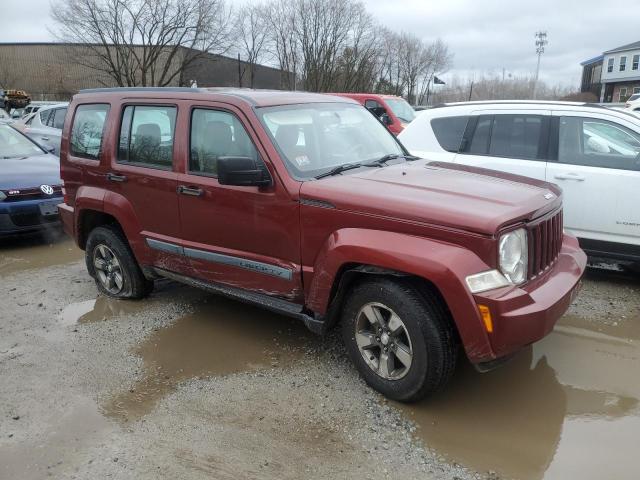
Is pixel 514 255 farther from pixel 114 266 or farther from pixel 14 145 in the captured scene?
pixel 14 145

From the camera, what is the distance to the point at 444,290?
2.97m

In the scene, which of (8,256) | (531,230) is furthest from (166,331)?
(8,256)

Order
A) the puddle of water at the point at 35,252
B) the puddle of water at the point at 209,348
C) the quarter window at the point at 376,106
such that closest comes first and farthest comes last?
the puddle of water at the point at 209,348, the puddle of water at the point at 35,252, the quarter window at the point at 376,106

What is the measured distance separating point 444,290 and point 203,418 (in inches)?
65.8

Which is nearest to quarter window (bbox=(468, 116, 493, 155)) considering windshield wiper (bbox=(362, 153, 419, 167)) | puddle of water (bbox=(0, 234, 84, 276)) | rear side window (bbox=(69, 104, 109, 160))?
windshield wiper (bbox=(362, 153, 419, 167))

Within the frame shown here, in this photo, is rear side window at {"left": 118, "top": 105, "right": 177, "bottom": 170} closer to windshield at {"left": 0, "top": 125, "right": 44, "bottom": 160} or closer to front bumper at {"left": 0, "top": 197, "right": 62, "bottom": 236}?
front bumper at {"left": 0, "top": 197, "right": 62, "bottom": 236}

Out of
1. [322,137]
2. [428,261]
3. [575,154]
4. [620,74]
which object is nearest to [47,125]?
[322,137]

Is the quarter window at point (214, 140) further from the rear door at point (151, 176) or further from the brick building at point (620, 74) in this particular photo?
the brick building at point (620, 74)

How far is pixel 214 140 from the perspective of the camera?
13.6 ft

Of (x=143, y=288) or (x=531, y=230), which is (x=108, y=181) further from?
(x=531, y=230)

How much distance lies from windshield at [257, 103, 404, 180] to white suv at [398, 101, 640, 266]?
166cm

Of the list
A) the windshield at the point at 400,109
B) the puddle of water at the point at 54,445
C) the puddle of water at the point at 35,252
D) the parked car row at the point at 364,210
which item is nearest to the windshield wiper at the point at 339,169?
the parked car row at the point at 364,210

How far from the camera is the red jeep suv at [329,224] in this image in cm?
303

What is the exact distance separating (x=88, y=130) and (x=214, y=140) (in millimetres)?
1746
